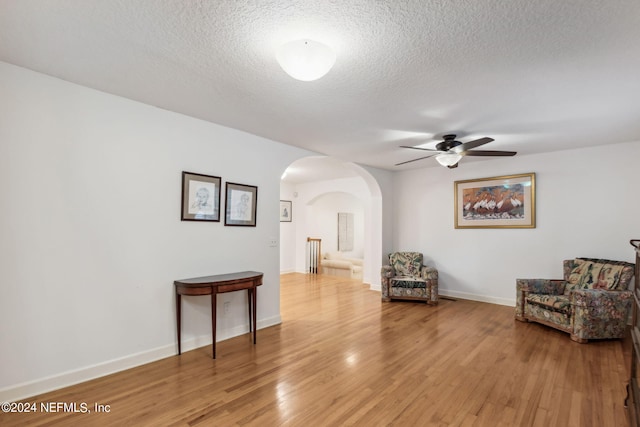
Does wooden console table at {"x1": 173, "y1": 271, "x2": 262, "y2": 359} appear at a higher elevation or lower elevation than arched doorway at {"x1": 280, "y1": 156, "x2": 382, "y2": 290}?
lower

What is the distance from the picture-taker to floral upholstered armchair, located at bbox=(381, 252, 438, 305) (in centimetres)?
517

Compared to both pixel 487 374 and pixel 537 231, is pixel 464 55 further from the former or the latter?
pixel 537 231

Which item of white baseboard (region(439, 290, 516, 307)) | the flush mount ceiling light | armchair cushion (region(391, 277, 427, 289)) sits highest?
the flush mount ceiling light

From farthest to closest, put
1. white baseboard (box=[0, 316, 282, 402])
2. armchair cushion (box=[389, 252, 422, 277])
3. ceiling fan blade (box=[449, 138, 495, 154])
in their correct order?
armchair cushion (box=[389, 252, 422, 277]) < ceiling fan blade (box=[449, 138, 495, 154]) < white baseboard (box=[0, 316, 282, 402])

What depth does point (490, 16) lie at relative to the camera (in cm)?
165

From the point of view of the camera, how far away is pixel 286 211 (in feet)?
27.9

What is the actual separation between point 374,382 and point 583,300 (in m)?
2.70

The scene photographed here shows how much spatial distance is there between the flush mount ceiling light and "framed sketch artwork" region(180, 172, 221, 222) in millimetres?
1930

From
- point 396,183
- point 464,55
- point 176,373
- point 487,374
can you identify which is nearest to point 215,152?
point 176,373

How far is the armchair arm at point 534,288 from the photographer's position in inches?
167

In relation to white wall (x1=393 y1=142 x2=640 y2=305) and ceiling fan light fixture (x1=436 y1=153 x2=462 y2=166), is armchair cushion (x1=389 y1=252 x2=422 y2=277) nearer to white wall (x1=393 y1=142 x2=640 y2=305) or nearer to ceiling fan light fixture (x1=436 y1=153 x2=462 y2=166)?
white wall (x1=393 y1=142 x2=640 y2=305)

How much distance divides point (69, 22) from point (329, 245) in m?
8.90

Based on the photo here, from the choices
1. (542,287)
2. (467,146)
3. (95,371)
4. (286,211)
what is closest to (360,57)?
(467,146)

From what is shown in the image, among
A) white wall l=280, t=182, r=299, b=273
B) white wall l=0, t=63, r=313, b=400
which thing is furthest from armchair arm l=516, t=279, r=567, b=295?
white wall l=280, t=182, r=299, b=273
